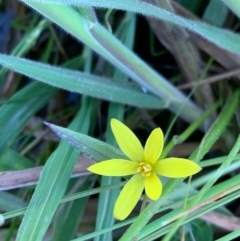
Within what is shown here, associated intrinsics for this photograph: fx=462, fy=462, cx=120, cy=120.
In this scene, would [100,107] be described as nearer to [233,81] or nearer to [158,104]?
[158,104]

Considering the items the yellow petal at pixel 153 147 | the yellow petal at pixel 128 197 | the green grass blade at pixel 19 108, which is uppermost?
the green grass blade at pixel 19 108

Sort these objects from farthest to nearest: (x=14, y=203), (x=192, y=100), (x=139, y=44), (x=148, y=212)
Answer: (x=139, y=44)
(x=192, y=100)
(x=14, y=203)
(x=148, y=212)

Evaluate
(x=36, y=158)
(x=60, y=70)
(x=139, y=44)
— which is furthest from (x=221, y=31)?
(x=36, y=158)

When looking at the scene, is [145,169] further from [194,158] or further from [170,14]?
[170,14]

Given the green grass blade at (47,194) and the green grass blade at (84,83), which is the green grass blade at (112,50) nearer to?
the green grass blade at (84,83)

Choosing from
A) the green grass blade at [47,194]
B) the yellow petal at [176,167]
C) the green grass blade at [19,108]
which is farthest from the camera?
the green grass blade at [19,108]

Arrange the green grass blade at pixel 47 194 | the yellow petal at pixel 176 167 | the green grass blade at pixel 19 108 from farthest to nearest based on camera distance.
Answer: the green grass blade at pixel 19 108
the green grass blade at pixel 47 194
the yellow petal at pixel 176 167

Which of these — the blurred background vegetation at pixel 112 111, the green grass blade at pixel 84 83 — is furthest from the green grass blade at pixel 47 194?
the green grass blade at pixel 84 83
